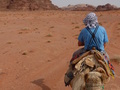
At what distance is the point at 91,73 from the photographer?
276 cm

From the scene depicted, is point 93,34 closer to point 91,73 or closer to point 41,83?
point 91,73

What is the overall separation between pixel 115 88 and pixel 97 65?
2.18 m

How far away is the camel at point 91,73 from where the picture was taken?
2707 mm

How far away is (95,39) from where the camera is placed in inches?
142

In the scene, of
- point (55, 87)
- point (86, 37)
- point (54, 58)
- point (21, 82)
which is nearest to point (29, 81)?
point (21, 82)

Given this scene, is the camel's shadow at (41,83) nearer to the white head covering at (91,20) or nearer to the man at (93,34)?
the man at (93,34)

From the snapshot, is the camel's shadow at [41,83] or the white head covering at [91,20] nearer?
the white head covering at [91,20]

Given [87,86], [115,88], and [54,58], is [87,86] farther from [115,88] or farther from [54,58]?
[54,58]

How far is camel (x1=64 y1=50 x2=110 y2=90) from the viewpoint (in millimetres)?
2707

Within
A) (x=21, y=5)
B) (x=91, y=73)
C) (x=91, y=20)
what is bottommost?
(x=21, y=5)

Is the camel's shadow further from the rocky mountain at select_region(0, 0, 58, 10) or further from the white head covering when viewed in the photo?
the rocky mountain at select_region(0, 0, 58, 10)

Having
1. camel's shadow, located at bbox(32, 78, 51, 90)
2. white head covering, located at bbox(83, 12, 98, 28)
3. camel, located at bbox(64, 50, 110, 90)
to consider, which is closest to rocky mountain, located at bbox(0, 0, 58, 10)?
camel's shadow, located at bbox(32, 78, 51, 90)

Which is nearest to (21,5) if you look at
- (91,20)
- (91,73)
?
(91,20)

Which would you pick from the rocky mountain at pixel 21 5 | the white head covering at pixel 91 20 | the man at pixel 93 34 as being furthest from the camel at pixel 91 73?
the rocky mountain at pixel 21 5
